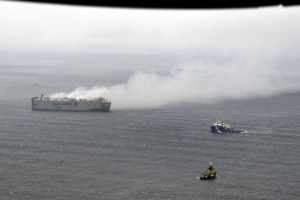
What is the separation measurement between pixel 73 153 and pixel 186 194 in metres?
13.2

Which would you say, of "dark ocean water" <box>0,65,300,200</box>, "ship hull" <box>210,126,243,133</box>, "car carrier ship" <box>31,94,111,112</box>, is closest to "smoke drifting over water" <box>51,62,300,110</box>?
"car carrier ship" <box>31,94,111,112</box>

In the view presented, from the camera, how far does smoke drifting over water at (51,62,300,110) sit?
74.9 m

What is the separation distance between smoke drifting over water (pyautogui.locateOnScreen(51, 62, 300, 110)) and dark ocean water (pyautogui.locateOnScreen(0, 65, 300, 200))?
10.7 meters

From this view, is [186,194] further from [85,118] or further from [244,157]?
[85,118]

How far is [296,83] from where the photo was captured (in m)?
107

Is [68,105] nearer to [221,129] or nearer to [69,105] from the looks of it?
[69,105]

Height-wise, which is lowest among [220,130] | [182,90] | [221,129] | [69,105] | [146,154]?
[146,154]

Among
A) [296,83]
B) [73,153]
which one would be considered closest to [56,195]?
[73,153]

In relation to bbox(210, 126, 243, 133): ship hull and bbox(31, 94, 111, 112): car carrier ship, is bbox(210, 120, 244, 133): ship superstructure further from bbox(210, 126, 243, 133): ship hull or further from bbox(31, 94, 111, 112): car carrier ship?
bbox(31, 94, 111, 112): car carrier ship

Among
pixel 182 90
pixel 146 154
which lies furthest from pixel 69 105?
pixel 146 154

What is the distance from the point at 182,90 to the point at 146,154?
4908cm

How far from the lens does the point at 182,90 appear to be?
3445 inches

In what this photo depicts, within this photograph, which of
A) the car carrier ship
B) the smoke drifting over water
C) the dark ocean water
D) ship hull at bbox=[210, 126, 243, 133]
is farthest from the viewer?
the smoke drifting over water

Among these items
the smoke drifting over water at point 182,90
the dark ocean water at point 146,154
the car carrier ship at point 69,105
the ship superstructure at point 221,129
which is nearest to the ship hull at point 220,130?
the ship superstructure at point 221,129
